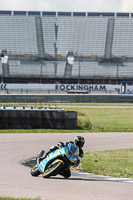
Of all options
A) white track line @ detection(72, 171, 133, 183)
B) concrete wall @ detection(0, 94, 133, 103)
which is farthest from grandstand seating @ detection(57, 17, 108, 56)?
white track line @ detection(72, 171, 133, 183)

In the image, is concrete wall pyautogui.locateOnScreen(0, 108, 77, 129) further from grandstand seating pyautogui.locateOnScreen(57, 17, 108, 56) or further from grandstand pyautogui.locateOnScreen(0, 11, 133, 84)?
grandstand seating pyautogui.locateOnScreen(57, 17, 108, 56)

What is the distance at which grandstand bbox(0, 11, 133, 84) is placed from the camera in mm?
69875

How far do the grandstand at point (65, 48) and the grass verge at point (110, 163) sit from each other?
55.9m

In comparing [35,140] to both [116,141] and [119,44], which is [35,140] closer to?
[116,141]

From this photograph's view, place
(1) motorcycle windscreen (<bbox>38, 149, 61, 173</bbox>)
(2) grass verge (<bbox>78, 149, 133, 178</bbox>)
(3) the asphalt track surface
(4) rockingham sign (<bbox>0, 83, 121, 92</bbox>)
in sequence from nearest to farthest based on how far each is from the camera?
(3) the asphalt track surface
(1) motorcycle windscreen (<bbox>38, 149, 61, 173</bbox>)
(2) grass verge (<bbox>78, 149, 133, 178</bbox>)
(4) rockingham sign (<bbox>0, 83, 121, 92</bbox>)

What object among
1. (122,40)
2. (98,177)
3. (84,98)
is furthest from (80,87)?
(98,177)

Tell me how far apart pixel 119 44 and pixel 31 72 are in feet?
50.2

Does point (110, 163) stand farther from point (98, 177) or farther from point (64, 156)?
point (64, 156)

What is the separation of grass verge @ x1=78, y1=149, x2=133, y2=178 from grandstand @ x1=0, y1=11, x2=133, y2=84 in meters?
55.9

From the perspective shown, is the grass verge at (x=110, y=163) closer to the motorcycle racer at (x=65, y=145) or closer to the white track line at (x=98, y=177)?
the white track line at (x=98, y=177)

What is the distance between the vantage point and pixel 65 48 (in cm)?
7231

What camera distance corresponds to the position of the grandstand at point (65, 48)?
229 ft

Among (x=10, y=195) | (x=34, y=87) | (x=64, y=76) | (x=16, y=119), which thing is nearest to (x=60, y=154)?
(x=10, y=195)

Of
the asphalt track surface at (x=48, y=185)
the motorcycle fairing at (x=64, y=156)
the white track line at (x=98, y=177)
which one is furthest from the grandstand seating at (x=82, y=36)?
the motorcycle fairing at (x=64, y=156)
